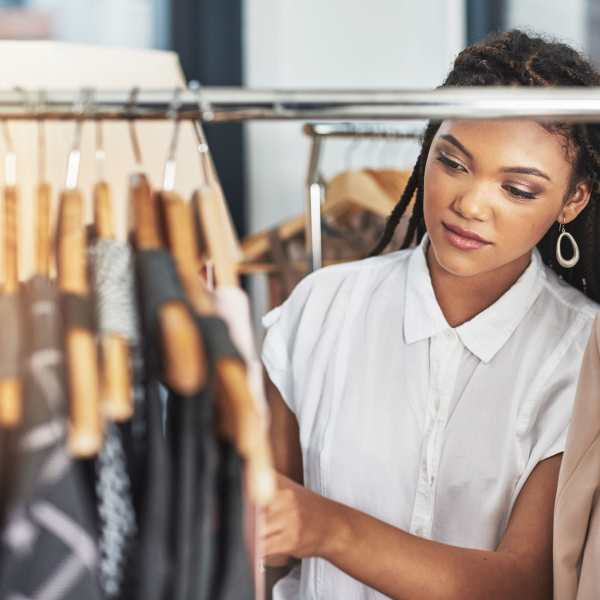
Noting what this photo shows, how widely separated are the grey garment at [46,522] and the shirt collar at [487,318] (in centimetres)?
64

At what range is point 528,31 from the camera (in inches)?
50.0

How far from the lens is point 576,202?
1.20 metres

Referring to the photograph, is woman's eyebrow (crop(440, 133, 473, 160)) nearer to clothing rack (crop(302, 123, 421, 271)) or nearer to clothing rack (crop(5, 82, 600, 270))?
clothing rack (crop(5, 82, 600, 270))

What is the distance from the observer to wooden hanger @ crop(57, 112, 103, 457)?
663 mm

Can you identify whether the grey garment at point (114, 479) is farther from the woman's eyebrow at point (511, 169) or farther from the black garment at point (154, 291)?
the woman's eyebrow at point (511, 169)

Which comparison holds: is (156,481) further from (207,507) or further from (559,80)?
(559,80)

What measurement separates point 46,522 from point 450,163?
0.66m

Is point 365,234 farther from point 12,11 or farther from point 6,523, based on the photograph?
point 6,523

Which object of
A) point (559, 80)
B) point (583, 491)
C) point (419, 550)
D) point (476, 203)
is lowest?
point (419, 550)

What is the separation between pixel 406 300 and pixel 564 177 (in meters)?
0.25

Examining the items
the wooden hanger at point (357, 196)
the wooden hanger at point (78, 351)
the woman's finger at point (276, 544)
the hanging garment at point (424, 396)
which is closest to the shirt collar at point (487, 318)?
the hanging garment at point (424, 396)

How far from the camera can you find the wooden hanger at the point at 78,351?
66 cm

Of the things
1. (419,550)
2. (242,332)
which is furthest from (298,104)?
(419,550)

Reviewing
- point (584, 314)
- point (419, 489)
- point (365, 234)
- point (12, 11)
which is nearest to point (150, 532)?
point (419, 489)
